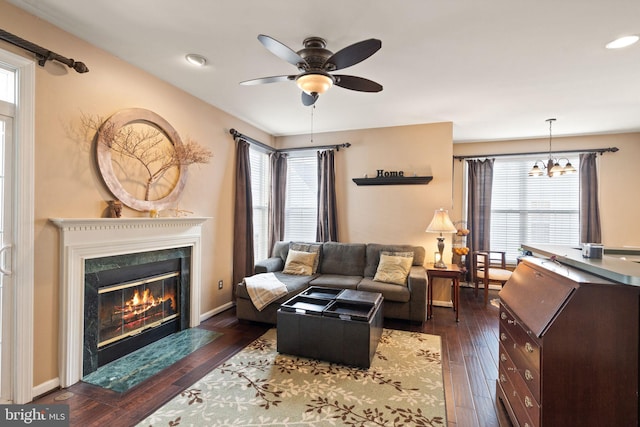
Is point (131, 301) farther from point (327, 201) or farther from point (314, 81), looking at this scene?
point (327, 201)

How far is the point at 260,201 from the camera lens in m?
5.08

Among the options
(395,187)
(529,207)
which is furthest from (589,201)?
(395,187)

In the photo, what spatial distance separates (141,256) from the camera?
2881mm

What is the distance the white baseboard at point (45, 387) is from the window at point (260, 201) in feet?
9.50

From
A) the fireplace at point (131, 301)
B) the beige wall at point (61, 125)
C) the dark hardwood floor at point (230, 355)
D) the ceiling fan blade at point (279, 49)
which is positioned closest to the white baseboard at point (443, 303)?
the dark hardwood floor at point (230, 355)

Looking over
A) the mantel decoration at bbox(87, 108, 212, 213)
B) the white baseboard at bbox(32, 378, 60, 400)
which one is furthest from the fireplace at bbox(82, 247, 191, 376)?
the mantel decoration at bbox(87, 108, 212, 213)

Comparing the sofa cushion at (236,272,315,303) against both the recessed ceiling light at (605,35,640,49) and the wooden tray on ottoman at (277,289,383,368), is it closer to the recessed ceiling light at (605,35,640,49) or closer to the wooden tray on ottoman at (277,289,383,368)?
the wooden tray on ottoman at (277,289,383,368)

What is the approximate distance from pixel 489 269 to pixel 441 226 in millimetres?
Answer: 1707

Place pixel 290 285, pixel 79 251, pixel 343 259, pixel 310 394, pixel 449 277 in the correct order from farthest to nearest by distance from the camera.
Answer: pixel 343 259 < pixel 449 277 < pixel 290 285 < pixel 79 251 < pixel 310 394

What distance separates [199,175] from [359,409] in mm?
3033

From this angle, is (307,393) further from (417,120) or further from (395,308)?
(417,120)

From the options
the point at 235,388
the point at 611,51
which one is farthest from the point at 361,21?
the point at 235,388

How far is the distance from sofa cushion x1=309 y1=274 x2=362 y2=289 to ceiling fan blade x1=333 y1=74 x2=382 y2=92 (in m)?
2.38

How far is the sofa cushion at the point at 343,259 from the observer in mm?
4281
